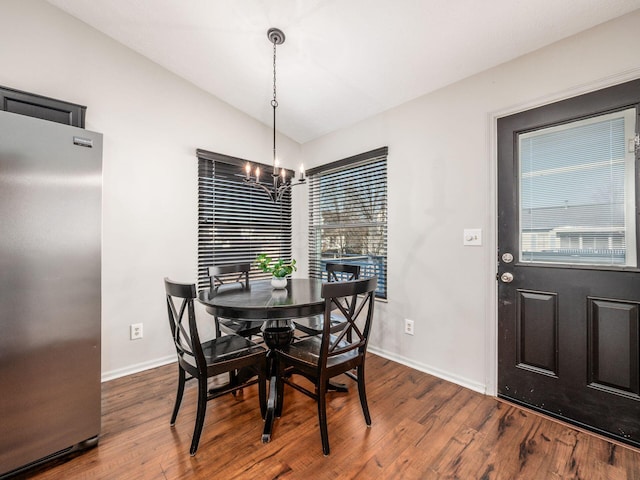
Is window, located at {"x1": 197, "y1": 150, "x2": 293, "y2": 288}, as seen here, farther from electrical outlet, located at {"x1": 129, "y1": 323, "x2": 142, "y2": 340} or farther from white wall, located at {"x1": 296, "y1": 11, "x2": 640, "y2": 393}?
white wall, located at {"x1": 296, "y1": 11, "x2": 640, "y2": 393}

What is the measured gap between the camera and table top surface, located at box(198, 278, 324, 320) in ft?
5.70

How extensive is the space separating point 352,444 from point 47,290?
5.99 ft

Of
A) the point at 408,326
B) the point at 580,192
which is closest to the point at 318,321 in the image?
the point at 408,326

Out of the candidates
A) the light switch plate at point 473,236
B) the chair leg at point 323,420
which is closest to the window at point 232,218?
the chair leg at point 323,420

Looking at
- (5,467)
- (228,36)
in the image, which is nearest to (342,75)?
(228,36)

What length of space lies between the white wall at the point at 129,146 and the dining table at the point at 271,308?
951 mm

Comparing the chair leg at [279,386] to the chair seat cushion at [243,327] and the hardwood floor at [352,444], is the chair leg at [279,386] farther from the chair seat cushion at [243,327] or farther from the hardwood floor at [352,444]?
the chair seat cushion at [243,327]

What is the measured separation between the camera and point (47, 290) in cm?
148

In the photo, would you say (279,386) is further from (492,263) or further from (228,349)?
(492,263)

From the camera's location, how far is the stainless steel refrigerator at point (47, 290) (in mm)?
1394

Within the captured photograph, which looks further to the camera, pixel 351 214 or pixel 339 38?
pixel 351 214

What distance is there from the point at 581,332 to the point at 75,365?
117 inches

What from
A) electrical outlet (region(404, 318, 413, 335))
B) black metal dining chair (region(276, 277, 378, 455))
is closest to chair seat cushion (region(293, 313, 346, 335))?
black metal dining chair (region(276, 277, 378, 455))

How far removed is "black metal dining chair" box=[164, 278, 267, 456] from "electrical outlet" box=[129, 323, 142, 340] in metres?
1.00
